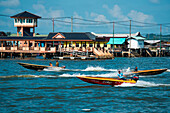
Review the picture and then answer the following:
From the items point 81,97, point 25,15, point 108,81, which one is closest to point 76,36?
point 25,15

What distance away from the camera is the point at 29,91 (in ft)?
95.2

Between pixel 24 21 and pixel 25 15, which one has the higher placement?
pixel 25 15

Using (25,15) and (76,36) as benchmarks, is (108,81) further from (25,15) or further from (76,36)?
(25,15)

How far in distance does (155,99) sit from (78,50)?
186 ft

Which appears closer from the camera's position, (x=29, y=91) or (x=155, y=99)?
(x=155, y=99)

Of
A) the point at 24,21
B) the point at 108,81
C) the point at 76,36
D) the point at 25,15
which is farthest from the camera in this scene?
the point at 25,15

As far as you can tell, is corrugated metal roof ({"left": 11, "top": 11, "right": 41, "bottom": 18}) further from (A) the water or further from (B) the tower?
(A) the water

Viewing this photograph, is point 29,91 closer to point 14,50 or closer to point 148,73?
point 148,73

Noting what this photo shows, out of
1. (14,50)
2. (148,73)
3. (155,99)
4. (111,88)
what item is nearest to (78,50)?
(14,50)

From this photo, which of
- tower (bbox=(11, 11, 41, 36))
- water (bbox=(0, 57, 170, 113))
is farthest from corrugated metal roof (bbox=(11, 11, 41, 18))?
water (bbox=(0, 57, 170, 113))

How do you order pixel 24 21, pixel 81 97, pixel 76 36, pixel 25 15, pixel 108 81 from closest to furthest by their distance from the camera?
pixel 81 97
pixel 108 81
pixel 76 36
pixel 24 21
pixel 25 15

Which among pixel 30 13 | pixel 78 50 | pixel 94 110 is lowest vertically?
pixel 94 110

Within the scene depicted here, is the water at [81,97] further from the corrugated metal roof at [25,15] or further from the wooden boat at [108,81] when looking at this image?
the corrugated metal roof at [25,15]

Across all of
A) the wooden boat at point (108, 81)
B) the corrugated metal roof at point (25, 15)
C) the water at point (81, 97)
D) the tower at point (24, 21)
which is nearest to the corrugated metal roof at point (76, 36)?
the tower at point (24, 21)
